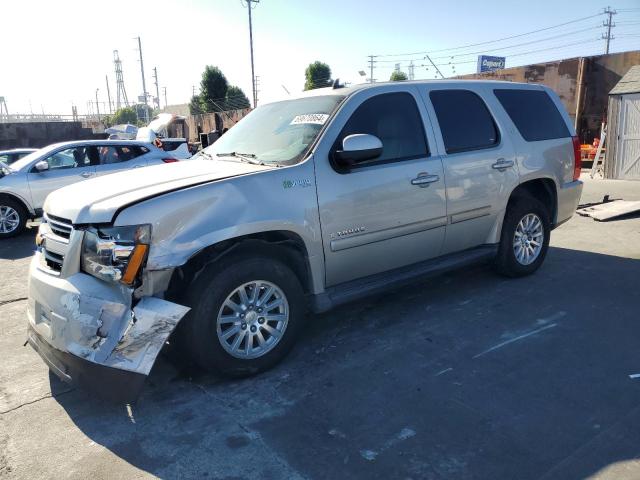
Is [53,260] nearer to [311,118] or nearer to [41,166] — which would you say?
[311,118]

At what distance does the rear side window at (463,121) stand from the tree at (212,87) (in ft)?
134

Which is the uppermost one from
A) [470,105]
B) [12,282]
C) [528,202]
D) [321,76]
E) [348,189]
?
[321,76]

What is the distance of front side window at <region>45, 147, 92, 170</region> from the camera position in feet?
31.4

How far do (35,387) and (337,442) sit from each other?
7.49ft

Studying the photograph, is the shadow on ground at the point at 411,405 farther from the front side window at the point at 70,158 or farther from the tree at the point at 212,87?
the tree at the point at 212,87

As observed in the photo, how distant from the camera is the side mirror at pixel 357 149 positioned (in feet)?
11.8

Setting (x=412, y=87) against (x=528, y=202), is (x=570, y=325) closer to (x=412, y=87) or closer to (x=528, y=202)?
(x=528, y=202)

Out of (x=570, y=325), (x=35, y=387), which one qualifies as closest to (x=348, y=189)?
(x=570, y=325)

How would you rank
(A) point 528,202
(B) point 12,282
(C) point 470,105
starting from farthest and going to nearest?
(B) point 12,282
(A) point 528,202
(C) point 470,105

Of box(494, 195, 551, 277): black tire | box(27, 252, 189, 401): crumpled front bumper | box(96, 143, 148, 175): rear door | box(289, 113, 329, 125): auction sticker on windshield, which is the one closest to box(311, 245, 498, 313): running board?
box(494, 195, 551, 277): black tire

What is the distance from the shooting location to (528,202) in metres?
5.26

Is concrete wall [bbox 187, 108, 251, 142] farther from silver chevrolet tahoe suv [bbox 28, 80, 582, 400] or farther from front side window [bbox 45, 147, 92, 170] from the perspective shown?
silver chevrolet tahoe suv [bbox 28, 80, 582, 400]

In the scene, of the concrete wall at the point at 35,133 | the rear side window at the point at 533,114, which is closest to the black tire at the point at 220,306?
the rear side window at the point at 533,114

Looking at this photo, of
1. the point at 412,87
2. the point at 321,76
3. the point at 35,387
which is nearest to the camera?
the point at 35,387
